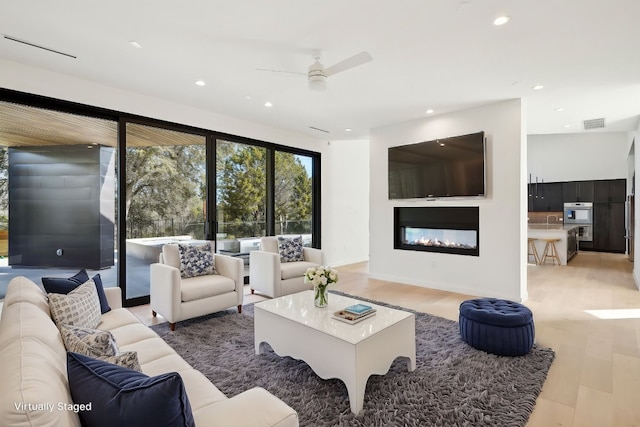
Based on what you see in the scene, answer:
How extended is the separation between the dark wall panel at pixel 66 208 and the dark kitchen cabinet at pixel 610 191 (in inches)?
473

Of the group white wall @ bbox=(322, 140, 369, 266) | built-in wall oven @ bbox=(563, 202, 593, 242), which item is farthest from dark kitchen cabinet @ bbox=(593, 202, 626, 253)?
white wall @ bbox=(322, 140, 369, 266)

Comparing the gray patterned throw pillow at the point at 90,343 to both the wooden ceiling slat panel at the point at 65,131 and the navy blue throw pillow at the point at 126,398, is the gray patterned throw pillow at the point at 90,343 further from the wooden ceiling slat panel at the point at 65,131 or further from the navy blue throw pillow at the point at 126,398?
the wooden ceiling slat panel at the point at 65,131

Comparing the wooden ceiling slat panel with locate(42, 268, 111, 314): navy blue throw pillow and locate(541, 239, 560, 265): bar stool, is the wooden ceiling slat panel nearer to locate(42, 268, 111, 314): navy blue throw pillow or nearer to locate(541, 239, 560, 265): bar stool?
locate(42, 268, 111, 314): navy blue throw pillow

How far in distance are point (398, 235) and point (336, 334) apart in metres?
3.84

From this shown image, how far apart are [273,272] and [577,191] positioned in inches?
391

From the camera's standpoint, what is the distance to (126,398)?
0.92 m

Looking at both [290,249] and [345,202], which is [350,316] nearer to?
[290,249]

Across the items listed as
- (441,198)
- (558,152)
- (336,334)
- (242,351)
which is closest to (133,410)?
(336,334)

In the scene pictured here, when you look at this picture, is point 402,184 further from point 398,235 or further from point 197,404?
point 197,404

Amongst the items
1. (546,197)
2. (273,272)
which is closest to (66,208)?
(273,272)

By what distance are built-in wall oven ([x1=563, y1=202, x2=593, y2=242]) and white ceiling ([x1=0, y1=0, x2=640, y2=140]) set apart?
610 centimetres

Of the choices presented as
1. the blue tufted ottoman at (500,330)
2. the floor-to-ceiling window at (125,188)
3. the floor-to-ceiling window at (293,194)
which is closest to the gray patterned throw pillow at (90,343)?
the blue tufted ottoman at (500,330)

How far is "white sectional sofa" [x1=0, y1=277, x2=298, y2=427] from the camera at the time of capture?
80cm

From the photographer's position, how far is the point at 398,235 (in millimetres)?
5777
